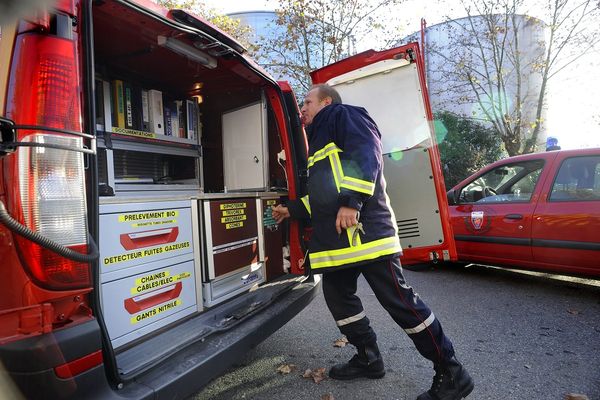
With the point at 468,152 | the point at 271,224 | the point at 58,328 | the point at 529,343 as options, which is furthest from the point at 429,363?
the point at 468,152

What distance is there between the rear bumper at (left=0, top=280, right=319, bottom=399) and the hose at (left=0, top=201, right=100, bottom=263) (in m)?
0.24

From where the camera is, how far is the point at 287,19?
38.4 feet

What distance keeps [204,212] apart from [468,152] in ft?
38.4

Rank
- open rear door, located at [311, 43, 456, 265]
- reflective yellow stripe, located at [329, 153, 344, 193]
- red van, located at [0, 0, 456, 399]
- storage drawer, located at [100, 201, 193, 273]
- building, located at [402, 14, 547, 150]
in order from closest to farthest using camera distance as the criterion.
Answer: red van, located at [0, 0, 456, 399]
storage drawer, located at [100, 201, 193, 273]
reflective yellow stripe, located at [329, 153, 344, 193]
open rear door, located at [311, 43, 456, 265]
building, located at [402, 14, 547, 150]

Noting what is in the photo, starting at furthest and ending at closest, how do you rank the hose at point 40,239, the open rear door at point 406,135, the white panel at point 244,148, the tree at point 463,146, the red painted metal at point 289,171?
the tree at point 463,146 → the open rear door at point 406,135 → the white panel at point 244,148 → the red painted metal at point 289,171 → the hose at point 40,239

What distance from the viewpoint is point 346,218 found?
7.06ft

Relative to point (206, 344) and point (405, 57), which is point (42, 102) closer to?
point (206, 344)

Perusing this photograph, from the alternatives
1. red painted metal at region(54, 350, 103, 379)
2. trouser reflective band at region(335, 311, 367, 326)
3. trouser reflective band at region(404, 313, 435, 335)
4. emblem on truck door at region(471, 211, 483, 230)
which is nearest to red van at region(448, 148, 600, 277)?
emblem on truck door at region(471, 211, 483, 230)

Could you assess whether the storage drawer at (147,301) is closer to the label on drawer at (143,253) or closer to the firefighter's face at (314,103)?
the label on drawer at (143,253)

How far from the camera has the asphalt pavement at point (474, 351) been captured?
2.41 metres

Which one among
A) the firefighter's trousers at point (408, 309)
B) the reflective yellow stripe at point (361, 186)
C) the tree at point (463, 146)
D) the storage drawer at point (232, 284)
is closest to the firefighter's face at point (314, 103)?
the reflective yellow stripe at point (361, 186)

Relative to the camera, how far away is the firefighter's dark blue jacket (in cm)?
215

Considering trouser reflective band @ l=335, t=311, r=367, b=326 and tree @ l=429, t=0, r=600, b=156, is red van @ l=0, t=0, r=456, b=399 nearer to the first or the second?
trouser reflective band @ l=335, t=311, r=367, b=326

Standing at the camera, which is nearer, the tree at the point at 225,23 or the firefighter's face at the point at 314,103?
the firefighter's face at the point at 314,103
